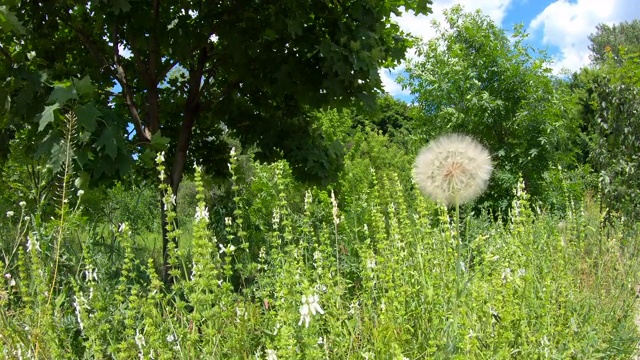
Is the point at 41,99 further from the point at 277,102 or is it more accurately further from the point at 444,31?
the point at 444,31

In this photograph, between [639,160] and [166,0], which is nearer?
[166,0]

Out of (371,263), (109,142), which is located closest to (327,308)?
(371,263)

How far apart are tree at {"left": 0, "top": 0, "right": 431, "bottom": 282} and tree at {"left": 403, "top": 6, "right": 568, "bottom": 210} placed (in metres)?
5.25

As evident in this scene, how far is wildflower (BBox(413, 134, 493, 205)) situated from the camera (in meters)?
2.46

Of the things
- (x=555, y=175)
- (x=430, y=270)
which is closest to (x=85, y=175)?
(x=430, y=270)

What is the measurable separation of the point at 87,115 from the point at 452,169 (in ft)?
8.27

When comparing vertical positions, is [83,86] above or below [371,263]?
above

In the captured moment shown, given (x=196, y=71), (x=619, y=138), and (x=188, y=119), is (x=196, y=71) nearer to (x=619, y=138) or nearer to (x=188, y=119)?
(x=188, y=119)

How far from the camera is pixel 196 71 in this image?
22.0 feet

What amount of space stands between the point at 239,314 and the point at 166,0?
3723 mm

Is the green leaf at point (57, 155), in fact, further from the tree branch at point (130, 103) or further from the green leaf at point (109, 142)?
the tree branch at point (130, 103)

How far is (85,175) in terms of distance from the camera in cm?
414

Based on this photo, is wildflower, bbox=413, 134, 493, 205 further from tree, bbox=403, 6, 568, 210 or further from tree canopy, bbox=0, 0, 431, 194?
tree, bbox=403, 6, 568, 210

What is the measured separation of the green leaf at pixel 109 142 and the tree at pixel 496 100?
323 inches
